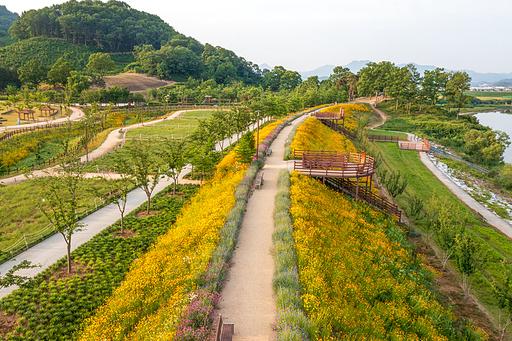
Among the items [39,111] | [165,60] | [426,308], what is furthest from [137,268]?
[165,60]

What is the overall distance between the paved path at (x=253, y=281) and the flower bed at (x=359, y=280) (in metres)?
1.47

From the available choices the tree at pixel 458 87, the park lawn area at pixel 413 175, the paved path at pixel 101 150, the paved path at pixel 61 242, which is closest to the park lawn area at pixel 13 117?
the paved path at pixel 101 150

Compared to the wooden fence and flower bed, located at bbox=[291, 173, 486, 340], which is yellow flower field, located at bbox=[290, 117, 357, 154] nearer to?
flower bed, located at bbox=[291, 173, 486, 340]

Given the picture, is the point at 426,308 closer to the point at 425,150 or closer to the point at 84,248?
the point at 84,248

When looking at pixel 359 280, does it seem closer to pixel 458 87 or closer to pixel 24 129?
pixel 24 129

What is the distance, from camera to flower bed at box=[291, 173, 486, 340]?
33.8 ft

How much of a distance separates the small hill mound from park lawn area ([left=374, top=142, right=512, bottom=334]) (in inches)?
3781

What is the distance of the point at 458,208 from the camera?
2777 cm

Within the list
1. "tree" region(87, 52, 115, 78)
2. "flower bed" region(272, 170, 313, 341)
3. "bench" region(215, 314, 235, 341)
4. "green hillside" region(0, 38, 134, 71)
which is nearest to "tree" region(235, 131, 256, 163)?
"flower bed" region(272, 170, 313, 341)

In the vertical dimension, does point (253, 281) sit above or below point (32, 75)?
below

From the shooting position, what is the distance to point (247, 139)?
87.8ft

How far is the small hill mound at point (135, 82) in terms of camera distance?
111 meters

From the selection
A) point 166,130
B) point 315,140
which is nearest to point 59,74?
point 166,130

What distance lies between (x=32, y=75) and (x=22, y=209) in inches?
3241
